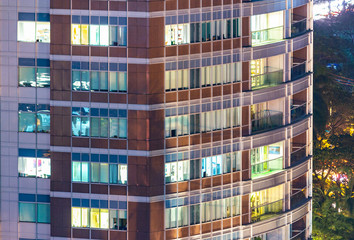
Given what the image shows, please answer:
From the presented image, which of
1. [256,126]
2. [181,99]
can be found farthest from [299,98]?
[181,99]

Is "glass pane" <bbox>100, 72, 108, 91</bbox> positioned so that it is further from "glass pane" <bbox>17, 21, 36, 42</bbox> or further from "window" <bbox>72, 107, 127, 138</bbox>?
"glass pane" <bbox>17, 21, 36, 42</bbox>

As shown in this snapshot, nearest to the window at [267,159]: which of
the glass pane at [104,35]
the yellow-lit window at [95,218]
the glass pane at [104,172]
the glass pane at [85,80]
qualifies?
the glass pane at [104,172]

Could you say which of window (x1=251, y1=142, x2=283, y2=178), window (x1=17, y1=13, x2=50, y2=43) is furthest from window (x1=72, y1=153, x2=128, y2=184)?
window (x1=251, y1=142, x2=283, y2=178)

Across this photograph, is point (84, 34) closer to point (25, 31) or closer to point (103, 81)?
point (103, 81)

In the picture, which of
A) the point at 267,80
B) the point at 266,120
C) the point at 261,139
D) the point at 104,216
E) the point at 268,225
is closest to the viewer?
the point at 104,216

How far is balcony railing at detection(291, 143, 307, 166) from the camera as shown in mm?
100625

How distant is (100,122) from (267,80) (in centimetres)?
1757

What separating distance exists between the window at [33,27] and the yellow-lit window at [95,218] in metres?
14.9

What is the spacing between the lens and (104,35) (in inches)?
3337

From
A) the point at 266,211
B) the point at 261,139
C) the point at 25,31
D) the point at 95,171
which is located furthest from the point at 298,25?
the point at 25,31

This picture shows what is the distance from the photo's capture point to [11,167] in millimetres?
89125

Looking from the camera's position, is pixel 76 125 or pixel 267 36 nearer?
pixel 76 125

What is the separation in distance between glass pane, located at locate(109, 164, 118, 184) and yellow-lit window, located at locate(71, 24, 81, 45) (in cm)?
1068

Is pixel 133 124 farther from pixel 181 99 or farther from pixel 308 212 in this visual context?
pixel 308 212
